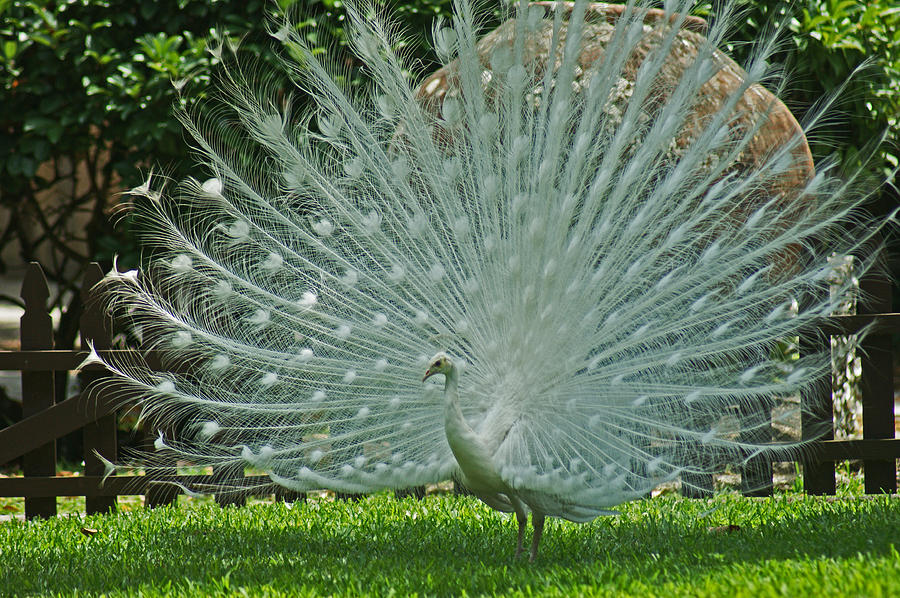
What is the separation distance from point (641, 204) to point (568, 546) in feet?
5.28

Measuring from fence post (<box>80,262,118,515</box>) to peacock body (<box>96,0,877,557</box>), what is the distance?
93 cm

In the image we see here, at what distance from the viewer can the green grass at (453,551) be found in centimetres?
376

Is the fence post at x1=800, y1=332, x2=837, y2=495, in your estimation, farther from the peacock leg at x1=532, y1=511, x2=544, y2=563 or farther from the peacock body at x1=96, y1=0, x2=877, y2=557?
the peacock leg at x1=532, y1=511, x2=544, y2=563

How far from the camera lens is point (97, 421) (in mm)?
6047

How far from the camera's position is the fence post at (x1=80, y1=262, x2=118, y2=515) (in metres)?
5.93

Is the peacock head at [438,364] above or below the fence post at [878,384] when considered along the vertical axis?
above

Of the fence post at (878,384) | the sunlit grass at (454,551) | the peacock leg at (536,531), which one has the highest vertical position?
the fence post at (878,384)

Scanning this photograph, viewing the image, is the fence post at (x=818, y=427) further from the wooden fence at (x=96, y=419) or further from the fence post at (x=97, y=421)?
the fence post at (x=97, y=421)

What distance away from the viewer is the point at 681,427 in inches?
167

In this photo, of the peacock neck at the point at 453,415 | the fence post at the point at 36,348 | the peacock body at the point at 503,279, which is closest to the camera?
the peacock neck at the point at 453,415

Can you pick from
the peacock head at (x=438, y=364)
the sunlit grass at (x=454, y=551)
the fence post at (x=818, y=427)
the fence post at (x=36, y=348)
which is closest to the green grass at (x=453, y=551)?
the sunlit grass at (x=454, y=551)

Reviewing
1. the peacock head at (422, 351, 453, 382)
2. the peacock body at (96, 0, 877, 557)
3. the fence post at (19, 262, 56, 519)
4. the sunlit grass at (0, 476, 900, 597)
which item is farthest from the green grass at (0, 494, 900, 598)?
the peacock head at (422, 351, 453, 382)

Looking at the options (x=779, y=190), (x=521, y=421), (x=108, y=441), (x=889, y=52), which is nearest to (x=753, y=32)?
(x=889, y=52)

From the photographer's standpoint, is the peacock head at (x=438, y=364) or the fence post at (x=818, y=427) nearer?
the peacock head at (x=438, y=364)
